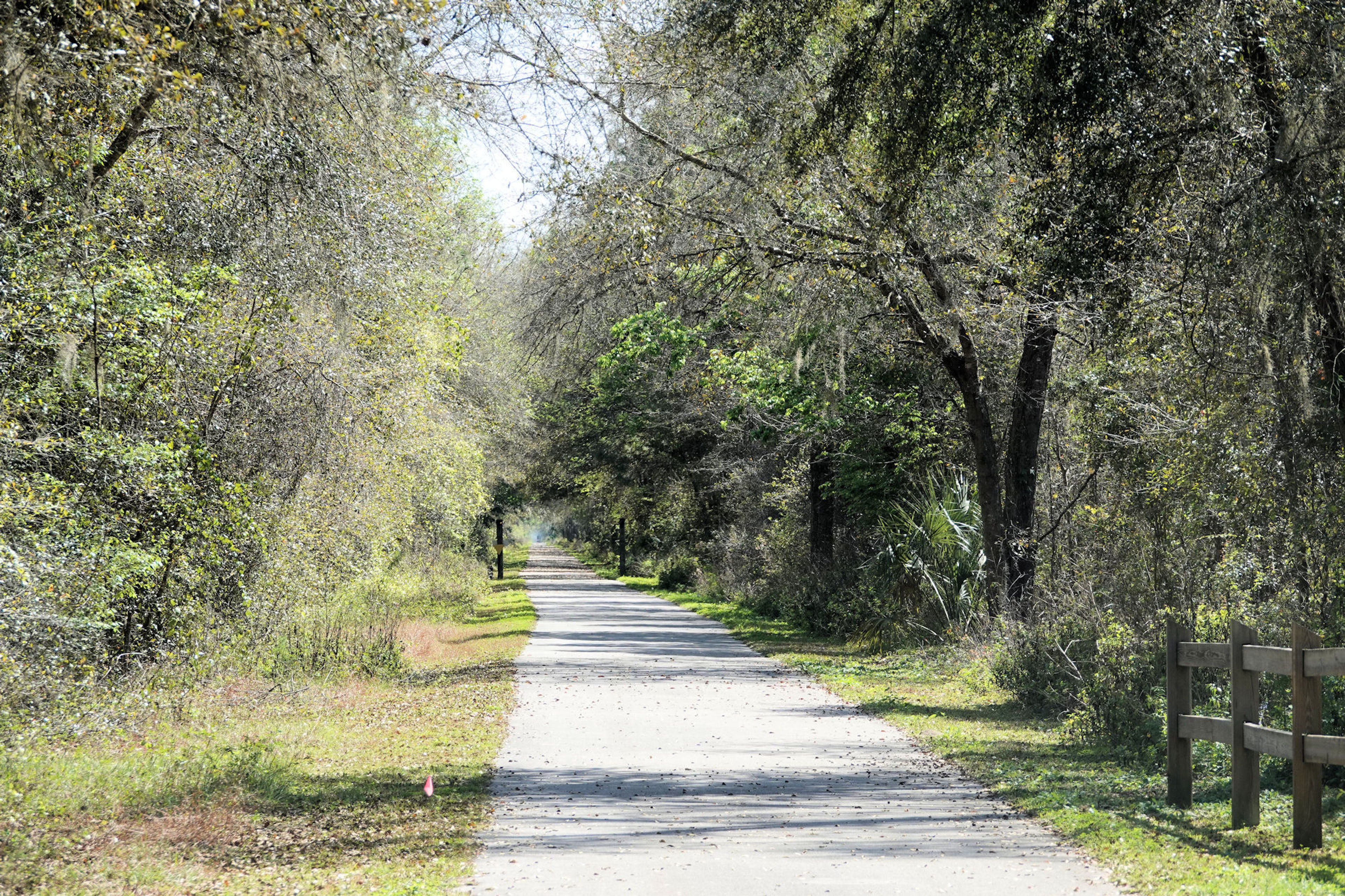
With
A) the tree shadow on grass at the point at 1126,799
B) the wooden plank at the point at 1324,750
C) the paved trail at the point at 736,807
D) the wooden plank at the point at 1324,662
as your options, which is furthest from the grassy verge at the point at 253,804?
the wooden plank at the point at 1324,662

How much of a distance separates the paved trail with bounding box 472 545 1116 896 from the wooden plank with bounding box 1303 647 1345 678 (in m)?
1.73

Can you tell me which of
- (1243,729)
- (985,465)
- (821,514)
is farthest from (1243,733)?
(821,514)

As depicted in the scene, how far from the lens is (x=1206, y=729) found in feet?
27.2

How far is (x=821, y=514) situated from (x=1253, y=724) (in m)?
21.1

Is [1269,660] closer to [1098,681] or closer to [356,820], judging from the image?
[1098,681]

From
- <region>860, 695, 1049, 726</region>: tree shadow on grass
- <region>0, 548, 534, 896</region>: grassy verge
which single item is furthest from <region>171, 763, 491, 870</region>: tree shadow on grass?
<region>860, 695, 1049, 726</region>: tree shadow on grass

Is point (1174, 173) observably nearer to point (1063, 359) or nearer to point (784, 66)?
point (784, 66)

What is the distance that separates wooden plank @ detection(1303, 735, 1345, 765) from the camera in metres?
7.04

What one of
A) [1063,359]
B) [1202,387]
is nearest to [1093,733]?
[1202,387]

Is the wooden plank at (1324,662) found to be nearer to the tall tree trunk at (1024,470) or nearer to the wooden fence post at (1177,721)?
the wooden fence post at (1177,721)

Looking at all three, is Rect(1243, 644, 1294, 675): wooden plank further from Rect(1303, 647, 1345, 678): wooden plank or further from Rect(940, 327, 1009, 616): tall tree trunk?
Rect(940, 327, 1009, 616): tall tree trunk

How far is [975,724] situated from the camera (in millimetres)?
13406

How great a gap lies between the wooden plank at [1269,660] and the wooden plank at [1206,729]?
0.45 metres

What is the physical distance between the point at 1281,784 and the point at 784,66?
295 inches
